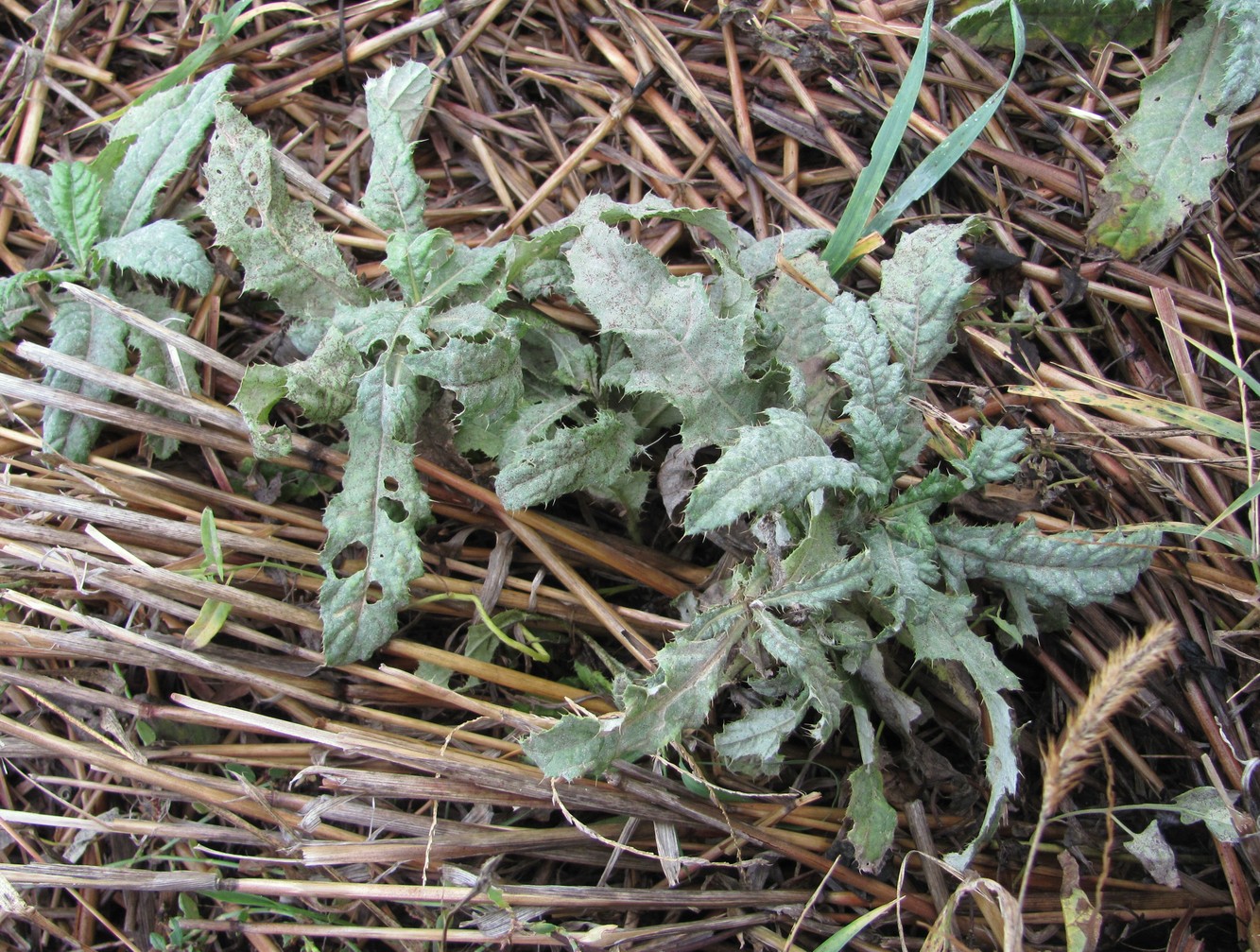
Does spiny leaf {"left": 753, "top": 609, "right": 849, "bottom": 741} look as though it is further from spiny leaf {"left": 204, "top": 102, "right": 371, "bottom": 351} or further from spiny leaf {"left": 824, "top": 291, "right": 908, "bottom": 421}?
spiny leaf {"left": 204, "top": 102, "right": 371, "bottom": 351}

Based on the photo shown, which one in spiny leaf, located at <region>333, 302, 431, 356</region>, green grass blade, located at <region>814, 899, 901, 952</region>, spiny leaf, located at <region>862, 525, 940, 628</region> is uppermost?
spiny leaf, located at <region>333, 302, 431, 356</region>

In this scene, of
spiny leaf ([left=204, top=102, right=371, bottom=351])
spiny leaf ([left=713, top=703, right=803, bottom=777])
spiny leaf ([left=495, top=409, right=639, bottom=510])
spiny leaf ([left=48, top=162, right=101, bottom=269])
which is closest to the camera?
spiny leaf ([left=713, top=703, right=803, bottom=777])

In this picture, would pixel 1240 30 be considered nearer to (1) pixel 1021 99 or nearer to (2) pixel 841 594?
(1) pixel 1021 99

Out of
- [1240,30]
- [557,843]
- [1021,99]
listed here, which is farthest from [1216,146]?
[557,843]

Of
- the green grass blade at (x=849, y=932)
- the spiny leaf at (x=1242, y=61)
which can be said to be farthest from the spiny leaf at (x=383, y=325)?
the spiny leaf at (x=1242, y=61)

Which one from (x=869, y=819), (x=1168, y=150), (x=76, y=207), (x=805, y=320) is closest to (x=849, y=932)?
(x=869, y=819)

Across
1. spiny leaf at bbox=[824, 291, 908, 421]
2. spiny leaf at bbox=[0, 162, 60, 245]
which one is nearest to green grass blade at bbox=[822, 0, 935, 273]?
spiny leaf at bbox=[824, 291, 908, 421]
